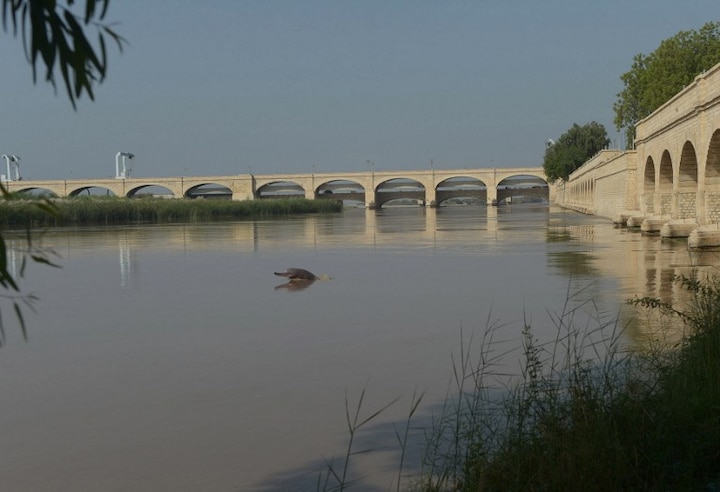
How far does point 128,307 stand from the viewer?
13.1 m

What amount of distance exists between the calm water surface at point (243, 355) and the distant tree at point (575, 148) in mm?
64013

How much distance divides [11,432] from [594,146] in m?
82.9

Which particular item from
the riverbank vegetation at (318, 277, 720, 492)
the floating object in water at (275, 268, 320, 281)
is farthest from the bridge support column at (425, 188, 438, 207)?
the riverbank vegetation at (318, 277, 720, 492)

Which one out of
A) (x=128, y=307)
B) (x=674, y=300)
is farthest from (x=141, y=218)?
(x=674, y=300)

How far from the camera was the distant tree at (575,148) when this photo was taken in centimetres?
8200

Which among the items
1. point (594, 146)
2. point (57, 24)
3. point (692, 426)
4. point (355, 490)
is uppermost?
point (594, 146)

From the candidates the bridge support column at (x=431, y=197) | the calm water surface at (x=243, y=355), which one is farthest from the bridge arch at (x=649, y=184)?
the bridge support column at (x=431, y=197)

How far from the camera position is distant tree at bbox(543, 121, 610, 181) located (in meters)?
82.0

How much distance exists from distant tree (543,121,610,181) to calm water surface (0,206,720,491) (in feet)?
210

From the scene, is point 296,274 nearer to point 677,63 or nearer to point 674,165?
point 674,165

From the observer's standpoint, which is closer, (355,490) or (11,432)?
(355,490)

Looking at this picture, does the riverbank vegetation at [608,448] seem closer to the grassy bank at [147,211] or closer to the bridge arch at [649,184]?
the bridge arch at [649,184]

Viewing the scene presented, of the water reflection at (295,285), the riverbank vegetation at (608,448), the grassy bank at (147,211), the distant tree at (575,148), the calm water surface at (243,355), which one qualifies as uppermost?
the distant tree at (575,148)

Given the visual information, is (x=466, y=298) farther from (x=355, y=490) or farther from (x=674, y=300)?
(x=355, y=490)
